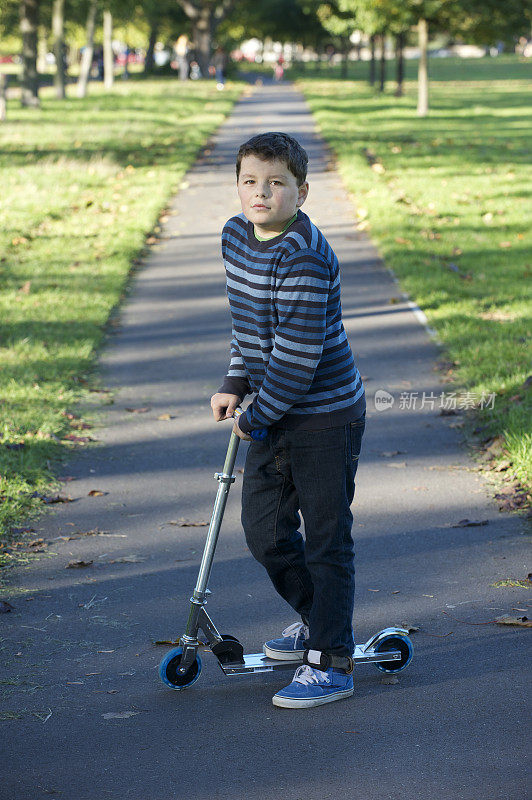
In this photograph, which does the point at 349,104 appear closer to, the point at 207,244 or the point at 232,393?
the point at 207,244

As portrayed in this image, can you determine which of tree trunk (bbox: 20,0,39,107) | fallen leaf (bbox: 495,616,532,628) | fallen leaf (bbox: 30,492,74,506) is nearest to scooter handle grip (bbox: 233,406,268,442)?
fallen leaf (bbox: 495,616,532,628)

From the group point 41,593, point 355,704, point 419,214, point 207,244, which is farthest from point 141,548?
point 419,214

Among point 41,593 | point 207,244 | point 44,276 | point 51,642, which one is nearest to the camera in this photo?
point 51,642

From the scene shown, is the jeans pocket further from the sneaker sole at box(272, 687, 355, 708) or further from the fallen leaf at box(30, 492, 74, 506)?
the fallen leaf at box(30, 492, 74, 506)

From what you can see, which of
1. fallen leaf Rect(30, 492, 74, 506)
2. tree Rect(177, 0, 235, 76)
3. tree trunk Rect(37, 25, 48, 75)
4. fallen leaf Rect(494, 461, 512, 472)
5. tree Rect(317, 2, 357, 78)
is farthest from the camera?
tree trunk Rect(37, 25, 48, 75)

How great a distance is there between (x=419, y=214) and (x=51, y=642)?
11.2m

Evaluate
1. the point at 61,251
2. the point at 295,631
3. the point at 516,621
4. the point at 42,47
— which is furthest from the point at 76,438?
the point at 42,47

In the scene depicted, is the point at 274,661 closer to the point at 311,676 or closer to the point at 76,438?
the point at 311,676

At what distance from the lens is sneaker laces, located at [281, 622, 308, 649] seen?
12.2ft

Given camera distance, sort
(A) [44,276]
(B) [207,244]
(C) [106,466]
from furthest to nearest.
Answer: (B) [207,244] → (A) [44,276] → (C) [106,466]

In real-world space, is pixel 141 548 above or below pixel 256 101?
below

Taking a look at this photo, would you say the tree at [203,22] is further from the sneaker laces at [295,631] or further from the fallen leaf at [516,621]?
the sneaker laces at [295,631]

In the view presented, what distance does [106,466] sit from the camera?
19.6 ft

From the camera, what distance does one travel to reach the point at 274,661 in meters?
3.62
